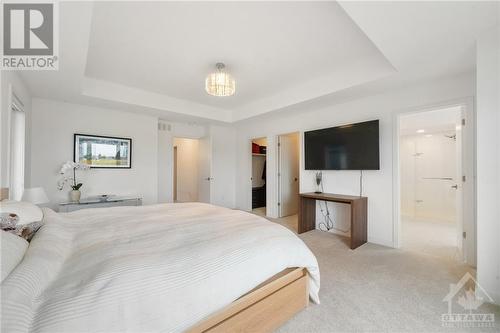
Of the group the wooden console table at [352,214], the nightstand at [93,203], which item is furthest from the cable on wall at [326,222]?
the nightstand at [93,203]

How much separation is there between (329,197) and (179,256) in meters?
2.70

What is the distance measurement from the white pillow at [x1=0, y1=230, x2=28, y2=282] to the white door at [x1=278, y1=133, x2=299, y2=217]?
418 centimetres

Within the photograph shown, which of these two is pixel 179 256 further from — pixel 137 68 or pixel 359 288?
pixel 137 68

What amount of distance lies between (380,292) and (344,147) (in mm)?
2090

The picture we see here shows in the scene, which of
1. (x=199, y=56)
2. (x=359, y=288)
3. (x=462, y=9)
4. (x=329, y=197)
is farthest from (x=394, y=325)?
(x=199, y=56)

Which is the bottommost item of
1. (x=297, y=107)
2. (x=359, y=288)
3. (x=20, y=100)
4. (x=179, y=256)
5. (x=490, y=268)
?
(x=359, y=288)

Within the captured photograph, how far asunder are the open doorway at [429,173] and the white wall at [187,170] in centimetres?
497

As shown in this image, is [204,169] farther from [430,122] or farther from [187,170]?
[430,122]

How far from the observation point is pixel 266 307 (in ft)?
4.51

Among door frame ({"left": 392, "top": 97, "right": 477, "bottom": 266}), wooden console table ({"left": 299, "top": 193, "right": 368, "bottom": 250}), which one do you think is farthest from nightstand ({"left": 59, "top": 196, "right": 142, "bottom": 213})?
door frame ({"left": 392, "top": 97, "right": 477, "bottom": 266})

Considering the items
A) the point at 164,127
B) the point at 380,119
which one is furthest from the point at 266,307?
the point at 164,127

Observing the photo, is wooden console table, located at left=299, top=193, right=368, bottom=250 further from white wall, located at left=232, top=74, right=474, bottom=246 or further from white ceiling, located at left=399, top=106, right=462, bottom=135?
white ceiling, located at left=399, top=106, right=462, bottom=135

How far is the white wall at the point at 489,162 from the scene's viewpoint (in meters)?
1.72

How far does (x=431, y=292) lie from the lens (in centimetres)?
191
